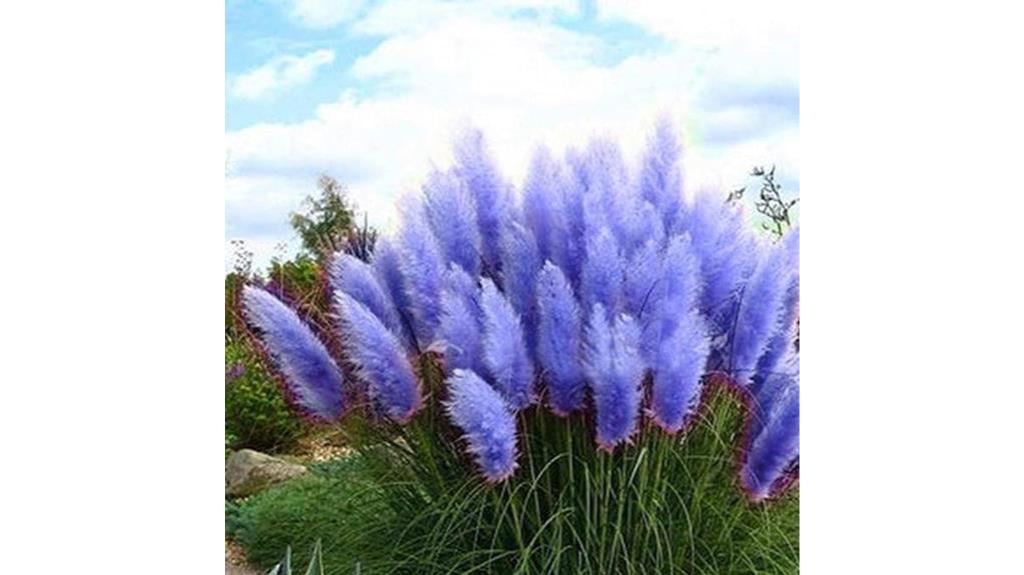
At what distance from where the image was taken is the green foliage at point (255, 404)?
2.35 metres

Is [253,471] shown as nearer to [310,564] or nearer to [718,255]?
[310,564]

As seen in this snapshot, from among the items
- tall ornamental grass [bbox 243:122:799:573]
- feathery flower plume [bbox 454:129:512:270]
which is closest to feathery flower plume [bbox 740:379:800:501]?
tall ornamental grass [bbox 243:122:799:573]

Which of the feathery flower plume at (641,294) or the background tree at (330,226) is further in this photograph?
the background tree at (330,226)

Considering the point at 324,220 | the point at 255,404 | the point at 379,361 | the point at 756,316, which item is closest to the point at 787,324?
the point at 756,316

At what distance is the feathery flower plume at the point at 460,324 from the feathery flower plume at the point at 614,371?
0.16m

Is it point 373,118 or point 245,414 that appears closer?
point 373,118

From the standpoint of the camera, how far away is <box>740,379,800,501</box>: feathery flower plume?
7.32ft

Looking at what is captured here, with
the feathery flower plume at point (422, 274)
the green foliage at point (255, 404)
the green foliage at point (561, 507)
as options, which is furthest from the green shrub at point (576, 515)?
the feathery flower plume at point (422, 274)

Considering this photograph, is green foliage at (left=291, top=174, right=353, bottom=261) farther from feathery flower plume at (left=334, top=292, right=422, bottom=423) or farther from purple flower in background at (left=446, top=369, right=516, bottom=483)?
purple flower in background at (left=446, top=369, right=516, bottom=483)

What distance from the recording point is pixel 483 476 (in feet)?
7.23

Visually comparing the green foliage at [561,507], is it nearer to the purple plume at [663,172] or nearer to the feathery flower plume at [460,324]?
the feathery flower plume at [460,324]
